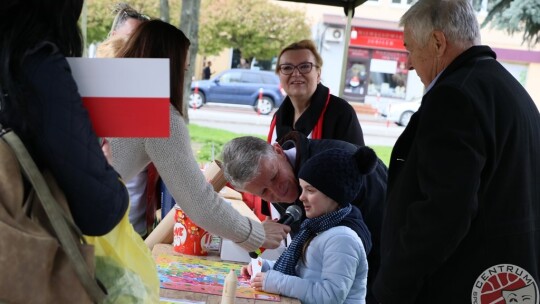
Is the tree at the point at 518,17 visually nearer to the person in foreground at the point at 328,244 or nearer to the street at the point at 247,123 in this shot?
the street at the point at 247,123

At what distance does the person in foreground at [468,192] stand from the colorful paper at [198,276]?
17.1 inches

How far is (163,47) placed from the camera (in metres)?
1.95

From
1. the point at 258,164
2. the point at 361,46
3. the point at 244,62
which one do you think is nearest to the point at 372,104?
the point at 361,46

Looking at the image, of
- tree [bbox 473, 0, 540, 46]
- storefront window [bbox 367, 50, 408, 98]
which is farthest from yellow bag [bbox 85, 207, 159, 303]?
storefront window [bbox 367, 50, 408, 98]

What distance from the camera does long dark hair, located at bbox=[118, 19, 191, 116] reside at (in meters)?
1.95

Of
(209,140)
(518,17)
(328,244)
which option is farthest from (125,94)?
(209,140)

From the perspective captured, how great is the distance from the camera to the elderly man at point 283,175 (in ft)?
7.91

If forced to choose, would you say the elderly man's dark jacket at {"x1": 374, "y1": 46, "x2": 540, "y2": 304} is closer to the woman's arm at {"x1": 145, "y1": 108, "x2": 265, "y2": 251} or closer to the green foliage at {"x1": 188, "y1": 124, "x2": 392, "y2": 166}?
the woman's arm at {"x1": 145, "y1": 108, "x2": 265, "y2": 251}

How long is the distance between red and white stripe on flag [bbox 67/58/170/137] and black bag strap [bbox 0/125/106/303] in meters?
0.16

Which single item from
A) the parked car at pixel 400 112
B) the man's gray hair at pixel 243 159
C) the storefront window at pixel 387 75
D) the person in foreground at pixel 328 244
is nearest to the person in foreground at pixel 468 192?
the person in foreground at pixel 328 244

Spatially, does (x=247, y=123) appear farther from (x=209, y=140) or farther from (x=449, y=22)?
(x=449, y=22)

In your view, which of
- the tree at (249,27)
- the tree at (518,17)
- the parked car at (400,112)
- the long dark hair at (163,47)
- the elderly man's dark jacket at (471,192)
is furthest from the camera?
the tree at (249,27)

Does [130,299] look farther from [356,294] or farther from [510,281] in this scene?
[510,281]

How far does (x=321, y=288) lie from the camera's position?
1.97m
